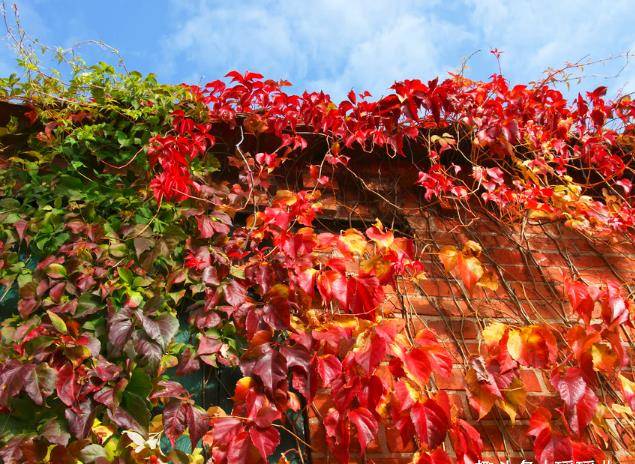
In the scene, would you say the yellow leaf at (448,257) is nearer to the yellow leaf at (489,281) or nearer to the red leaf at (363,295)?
the yellow leaf at (489,281)

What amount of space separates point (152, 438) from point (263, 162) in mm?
985

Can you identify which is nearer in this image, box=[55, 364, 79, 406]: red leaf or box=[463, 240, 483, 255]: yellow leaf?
box=[55, 364, 79, 406]: red leaf

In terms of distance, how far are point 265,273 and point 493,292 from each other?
2.80ft

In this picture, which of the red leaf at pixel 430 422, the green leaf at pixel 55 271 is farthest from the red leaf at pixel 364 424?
the green leaf at pixel 55 271

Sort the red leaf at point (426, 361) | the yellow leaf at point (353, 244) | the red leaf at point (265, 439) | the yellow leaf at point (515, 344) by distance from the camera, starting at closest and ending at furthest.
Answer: the red leaf at point (265, 439)
the red leaf at point (426, 361)
the yellow leaf at point (515, 344)
the yellow leaf at point (353, 244)

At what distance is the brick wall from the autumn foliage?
0.05 m

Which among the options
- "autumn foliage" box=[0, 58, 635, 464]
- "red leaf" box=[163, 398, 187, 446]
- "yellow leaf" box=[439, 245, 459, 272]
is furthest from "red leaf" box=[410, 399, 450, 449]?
"red leaf" box=[163, 398, 187, 446]

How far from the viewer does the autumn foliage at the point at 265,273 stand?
4.19 ft

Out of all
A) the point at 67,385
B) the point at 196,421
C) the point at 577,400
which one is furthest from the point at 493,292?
the point at 67,385

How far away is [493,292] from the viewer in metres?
1.73

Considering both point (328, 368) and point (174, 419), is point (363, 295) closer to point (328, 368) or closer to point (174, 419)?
point (328, 368)

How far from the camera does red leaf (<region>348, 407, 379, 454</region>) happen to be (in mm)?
1246

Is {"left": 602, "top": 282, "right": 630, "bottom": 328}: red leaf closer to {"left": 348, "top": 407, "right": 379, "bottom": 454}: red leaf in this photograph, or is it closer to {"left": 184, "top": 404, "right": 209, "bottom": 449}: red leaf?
{"left": 348, "top": 407, "right": 379, "bottom": 454}: red leaf

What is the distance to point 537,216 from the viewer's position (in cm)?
185
